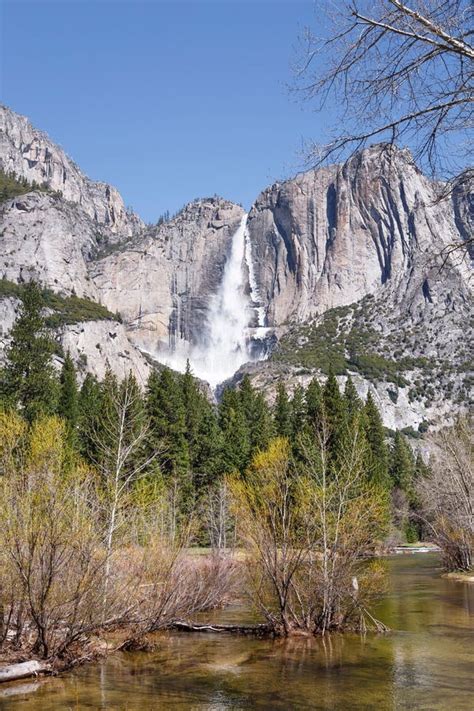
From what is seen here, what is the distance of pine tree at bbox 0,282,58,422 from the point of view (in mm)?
52594

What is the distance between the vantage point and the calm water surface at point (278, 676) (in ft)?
43.7

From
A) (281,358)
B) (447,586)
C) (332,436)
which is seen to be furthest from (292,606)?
(281,358)

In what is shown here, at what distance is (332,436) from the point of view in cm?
6050

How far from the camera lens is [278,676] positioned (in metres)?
15.3

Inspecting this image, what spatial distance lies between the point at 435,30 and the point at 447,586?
32.0m

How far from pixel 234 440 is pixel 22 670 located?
149 feet

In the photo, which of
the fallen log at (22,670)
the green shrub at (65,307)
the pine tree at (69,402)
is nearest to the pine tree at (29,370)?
the pine tree at (69,402)

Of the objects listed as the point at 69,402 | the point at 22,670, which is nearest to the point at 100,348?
the point at 69,402

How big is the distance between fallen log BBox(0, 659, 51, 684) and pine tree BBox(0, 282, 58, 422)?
3659 cm

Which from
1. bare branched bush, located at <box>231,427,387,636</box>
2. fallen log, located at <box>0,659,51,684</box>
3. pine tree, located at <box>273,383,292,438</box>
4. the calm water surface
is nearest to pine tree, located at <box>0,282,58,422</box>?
pine tree, located at <box>273,383,292,438</box>

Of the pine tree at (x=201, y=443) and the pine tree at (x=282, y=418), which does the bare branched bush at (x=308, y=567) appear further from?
the pine tree at (x=282, y=418)

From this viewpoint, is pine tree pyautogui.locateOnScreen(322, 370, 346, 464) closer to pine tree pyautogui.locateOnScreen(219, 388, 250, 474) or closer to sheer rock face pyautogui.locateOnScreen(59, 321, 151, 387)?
pine tree pyautogui.locateOnScreen(219, 388, 250, 474)

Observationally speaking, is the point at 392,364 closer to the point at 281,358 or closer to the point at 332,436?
the point at 281,358

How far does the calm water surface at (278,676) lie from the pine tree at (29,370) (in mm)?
34900
